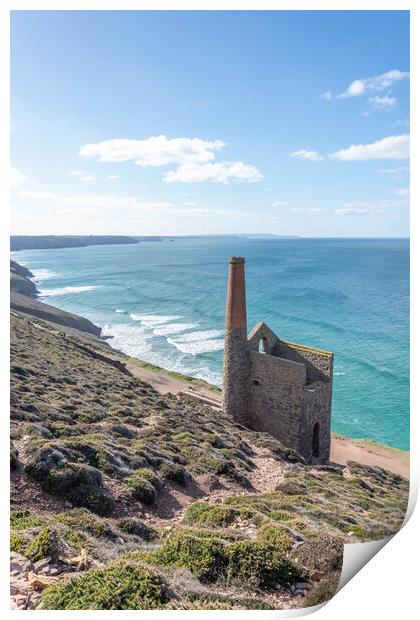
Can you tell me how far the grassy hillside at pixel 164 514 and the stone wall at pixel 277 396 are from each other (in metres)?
3.42

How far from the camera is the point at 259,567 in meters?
5.64

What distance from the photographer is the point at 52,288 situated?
88.4m

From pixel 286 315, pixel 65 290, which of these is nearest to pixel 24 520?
pixel 286 315

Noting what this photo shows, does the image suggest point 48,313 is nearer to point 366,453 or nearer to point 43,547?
point 366,453

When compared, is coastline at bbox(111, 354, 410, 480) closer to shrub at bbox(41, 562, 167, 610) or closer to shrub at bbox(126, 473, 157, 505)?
shrub at bbox(126, 473, 157, 505)

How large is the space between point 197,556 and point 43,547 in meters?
2.15

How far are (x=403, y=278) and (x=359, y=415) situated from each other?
225ft

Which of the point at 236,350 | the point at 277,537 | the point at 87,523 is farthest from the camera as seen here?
the point at 236,350

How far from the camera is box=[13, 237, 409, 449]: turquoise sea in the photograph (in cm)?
3266

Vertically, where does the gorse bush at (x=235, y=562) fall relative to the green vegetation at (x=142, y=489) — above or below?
above

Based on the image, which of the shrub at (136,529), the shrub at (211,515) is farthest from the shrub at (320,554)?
the shrub at (136,529)

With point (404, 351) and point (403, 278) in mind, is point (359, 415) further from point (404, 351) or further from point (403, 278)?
point (403, 278)

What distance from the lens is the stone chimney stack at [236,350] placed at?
18.2 metres

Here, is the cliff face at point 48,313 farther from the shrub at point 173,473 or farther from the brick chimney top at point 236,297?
the shrub at point 173,473
